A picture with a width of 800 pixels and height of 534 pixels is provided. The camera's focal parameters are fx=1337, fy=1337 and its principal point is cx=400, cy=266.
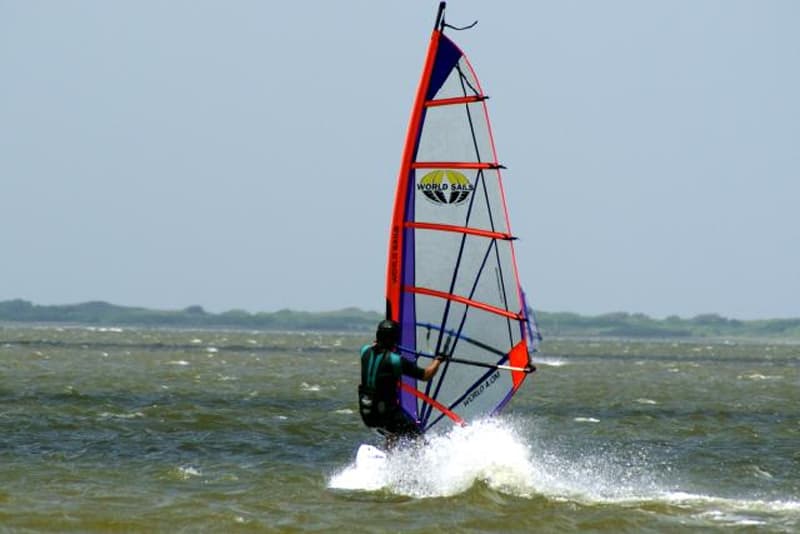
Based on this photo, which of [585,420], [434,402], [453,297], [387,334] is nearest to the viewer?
[387,334]

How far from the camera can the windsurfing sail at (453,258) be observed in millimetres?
12977

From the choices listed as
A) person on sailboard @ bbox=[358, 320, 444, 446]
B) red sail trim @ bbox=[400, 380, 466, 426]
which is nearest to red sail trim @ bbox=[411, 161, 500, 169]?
person on sailboard @ bbox=[358, 320, 444, 446]

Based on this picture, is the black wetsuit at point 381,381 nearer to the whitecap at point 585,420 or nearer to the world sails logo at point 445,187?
the world sails logo at point 445,187

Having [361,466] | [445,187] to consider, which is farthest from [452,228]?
[361,466]

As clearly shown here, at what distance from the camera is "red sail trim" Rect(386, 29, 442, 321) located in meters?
12.9

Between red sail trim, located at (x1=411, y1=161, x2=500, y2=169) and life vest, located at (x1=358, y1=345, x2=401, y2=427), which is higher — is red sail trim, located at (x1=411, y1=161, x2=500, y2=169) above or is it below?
above

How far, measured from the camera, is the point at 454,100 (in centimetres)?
1300

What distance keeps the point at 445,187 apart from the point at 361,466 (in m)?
2.92

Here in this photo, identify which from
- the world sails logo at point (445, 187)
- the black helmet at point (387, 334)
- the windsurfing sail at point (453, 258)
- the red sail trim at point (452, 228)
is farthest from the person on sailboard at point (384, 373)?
the world sails logo at point (445, 187)

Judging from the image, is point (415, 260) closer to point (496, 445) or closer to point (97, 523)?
point (496, 445)

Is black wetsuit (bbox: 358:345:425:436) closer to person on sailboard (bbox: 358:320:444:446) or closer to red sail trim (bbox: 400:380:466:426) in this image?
person on sailboard (bbox: 358:320:444:446)

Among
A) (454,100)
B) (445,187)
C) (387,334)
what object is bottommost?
(387,334)

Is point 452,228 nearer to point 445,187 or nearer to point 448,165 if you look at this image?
point 445,187

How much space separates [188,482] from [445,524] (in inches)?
133
